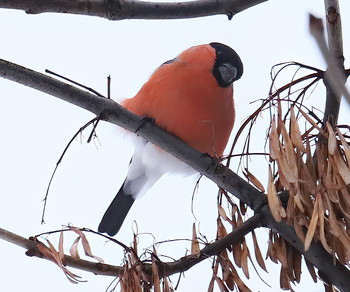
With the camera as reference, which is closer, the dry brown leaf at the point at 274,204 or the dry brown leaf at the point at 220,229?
the dry brown leaf at the point at 274,204

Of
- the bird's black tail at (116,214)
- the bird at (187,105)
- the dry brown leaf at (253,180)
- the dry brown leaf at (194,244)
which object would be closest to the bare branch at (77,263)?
the dry brown leaf at (194,244)

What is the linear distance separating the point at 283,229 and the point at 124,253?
200mm

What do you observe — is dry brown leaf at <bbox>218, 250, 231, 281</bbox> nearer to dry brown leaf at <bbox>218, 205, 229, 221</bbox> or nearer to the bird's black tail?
dry brown leaf at <bbox>218, 205, 229, 221</bbox>

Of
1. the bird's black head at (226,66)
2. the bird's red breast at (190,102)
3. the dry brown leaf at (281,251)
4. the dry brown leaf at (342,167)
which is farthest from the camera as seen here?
the bird's black head at (226,66)

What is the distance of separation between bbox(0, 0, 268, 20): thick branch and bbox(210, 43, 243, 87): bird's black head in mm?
395

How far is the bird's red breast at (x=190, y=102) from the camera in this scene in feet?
4.03

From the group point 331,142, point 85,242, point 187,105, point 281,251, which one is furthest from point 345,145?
point 187,105

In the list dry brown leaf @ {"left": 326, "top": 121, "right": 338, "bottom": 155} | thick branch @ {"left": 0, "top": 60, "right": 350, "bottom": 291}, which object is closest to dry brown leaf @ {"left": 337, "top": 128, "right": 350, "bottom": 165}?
dry brown leaf @ {"left": 326, "top": 121, "right": 338, "bottom": 155}

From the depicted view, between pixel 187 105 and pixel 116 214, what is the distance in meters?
0.32

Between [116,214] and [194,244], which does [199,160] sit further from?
[116,214]

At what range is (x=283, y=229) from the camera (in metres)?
0.80

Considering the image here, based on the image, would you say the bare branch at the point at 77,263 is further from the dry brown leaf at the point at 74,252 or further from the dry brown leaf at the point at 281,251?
the dry brown leaf at the point at 281,251

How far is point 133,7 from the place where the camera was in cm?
87

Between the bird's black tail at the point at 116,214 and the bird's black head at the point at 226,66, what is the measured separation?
0.36m
